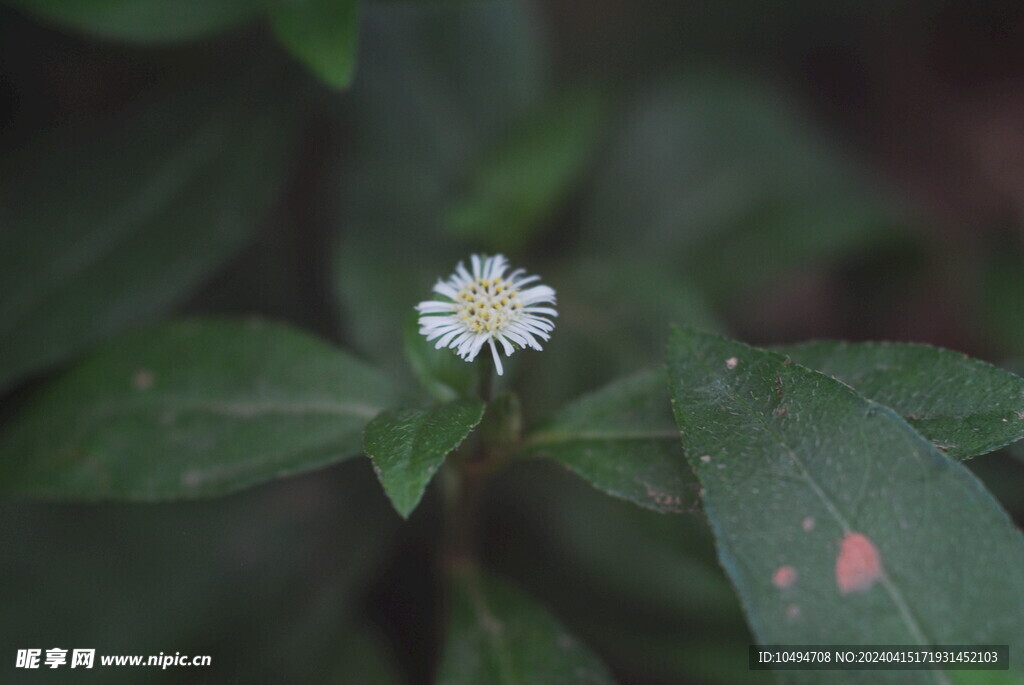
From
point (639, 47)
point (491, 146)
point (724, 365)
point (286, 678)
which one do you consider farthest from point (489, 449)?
point (639, 47)

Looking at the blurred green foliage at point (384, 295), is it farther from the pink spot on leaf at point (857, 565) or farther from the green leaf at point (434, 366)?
the pink spot on leaf at point (857, 565)

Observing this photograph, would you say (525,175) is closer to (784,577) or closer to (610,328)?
(610,328)

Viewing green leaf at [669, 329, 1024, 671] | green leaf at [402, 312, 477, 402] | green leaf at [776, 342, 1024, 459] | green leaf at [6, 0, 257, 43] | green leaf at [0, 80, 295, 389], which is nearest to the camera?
green leaf at [669, 329, 1024, 671]

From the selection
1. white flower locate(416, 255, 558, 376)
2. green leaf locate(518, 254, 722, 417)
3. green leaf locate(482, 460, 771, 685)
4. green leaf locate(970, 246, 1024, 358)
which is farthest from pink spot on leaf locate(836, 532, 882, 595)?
green leaf locate(970, 246, 1024, 358)

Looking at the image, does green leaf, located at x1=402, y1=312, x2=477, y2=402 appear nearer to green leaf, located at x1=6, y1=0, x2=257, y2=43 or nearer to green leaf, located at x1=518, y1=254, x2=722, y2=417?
green leaf, located at x1=518, y1=254, x2=722, y2=417

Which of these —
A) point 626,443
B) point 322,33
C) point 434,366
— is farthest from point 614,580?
point 322,33

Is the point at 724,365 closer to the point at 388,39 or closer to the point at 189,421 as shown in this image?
the point at 189,421
